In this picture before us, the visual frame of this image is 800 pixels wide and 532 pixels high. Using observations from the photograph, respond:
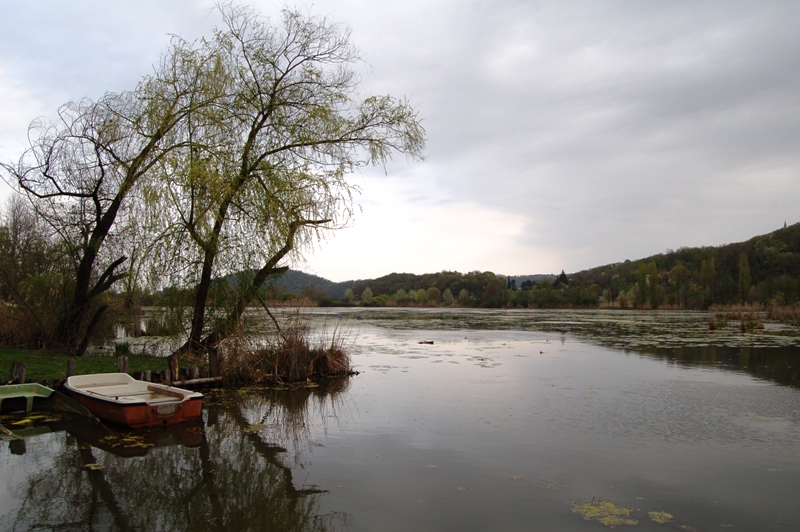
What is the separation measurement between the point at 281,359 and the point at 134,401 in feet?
18.9

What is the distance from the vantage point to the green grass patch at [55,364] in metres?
11.8

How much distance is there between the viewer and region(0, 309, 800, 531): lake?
6.05 metres

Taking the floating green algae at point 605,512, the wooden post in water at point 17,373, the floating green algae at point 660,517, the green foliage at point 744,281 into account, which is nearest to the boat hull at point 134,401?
the wooden post in water at point 17,373

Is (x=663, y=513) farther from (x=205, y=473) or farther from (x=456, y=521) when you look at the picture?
(x=205, y=473)

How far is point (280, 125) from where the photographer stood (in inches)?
603

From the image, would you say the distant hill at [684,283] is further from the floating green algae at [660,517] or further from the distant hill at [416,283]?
the floating green algae at [660,517]

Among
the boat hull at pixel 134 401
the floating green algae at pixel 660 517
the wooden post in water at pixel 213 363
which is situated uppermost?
the wooden post in water at pixel 213 363

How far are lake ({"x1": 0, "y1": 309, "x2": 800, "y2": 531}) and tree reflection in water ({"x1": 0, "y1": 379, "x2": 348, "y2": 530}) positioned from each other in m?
0.03

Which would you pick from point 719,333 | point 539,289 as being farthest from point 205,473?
point 539,289

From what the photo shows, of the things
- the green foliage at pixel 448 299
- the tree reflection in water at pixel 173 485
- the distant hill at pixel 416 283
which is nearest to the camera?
the tree reflection in water at pixel 173 485

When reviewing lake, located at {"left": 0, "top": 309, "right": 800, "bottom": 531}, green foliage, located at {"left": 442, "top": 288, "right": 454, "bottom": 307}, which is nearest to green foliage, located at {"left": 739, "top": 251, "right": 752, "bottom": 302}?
green foliage, located at {"left": 442, "top": 288, "right": 454, "bottom": 307}

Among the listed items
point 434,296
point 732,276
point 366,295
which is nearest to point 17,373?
point 732,276

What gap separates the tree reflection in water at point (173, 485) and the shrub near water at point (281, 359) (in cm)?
407

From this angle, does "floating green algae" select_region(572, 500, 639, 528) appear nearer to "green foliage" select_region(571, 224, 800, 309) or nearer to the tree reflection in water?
the tree reflection in water
